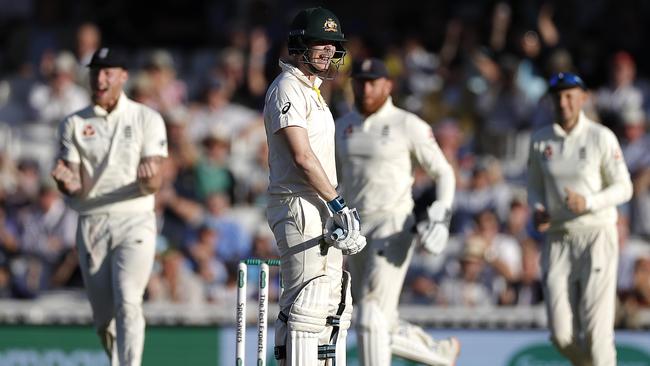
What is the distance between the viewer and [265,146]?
14.7 m

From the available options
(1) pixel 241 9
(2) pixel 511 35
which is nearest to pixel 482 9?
(2) pixel 511 35

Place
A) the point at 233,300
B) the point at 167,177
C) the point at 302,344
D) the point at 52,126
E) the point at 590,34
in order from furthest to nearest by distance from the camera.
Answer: the point at 590,34, the point at 52,126, the point at 167,177, the point at 233,300, the point at 302,344

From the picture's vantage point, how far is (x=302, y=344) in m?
7.60

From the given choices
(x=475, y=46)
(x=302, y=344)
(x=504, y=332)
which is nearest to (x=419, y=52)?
(x=475, y=46)

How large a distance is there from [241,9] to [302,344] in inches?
414

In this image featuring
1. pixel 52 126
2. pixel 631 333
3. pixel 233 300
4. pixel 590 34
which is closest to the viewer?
pixel 631 333

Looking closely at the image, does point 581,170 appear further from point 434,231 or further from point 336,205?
point 336,205

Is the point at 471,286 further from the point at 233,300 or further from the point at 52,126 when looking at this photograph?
the point at 52,126

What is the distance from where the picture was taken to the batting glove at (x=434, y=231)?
961 cm

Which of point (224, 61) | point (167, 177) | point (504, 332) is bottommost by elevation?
point (504, 332)

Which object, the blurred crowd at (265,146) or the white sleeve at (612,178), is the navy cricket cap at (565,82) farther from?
the blurred crowd at (265,146)

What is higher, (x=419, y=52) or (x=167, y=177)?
(x=419, y=52)

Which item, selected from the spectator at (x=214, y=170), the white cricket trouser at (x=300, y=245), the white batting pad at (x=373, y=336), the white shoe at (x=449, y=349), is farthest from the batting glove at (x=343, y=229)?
the spectator at (x=214, y=170)

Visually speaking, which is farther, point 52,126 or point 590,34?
point 590,34
